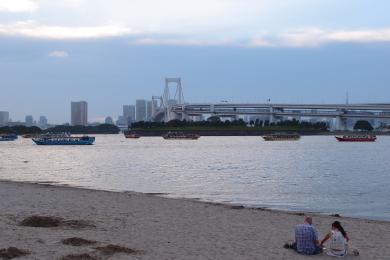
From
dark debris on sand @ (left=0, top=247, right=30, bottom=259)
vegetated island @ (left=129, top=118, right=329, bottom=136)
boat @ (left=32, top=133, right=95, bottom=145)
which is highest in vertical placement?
vegetated island @ (left=129, top=118, right=329, bottom=136)

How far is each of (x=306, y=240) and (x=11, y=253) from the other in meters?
4.39

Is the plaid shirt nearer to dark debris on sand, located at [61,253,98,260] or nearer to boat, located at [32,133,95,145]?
dark debris on sand, located at [61,253,98,260]

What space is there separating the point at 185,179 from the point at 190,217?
1441 centimetres

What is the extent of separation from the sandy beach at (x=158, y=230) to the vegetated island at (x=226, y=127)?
383ft

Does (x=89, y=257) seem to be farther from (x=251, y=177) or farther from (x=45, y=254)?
(x=251, y=177)

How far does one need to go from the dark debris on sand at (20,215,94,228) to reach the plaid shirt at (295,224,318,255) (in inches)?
166

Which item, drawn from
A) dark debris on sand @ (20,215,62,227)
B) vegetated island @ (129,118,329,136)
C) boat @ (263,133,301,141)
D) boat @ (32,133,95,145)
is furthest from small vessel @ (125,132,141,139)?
dark debris on sand @ (20,215,62,227)

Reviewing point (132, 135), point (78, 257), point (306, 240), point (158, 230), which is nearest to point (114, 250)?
point (78, 257)

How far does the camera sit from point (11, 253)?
835 cm

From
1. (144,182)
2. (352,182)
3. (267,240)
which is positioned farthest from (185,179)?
(267,240)

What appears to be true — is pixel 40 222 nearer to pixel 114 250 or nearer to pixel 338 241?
pixel 114 250

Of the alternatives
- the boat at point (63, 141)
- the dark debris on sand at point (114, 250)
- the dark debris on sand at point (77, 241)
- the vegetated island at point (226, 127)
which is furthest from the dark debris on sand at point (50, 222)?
the vegetated island at point (226, 127)

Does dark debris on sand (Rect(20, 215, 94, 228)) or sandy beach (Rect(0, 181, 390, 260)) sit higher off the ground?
dark debris on sand (Rect(20, 215, 94, 228))

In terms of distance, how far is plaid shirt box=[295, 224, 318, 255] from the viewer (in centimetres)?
952
